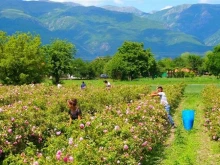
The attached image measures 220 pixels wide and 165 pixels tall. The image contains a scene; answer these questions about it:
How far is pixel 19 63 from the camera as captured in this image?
43375 millimetres

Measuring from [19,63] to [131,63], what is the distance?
54.9 meters

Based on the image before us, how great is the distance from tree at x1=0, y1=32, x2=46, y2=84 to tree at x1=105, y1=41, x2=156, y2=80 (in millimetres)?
45222

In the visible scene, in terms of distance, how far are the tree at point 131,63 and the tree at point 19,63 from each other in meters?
45.2

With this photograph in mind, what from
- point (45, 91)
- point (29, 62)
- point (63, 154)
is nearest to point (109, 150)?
point (63, 154)

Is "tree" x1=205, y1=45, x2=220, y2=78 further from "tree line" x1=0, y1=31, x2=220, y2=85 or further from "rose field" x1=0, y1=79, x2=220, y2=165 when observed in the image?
"rose field" x1=0, y1=79, x2=220, y2=165

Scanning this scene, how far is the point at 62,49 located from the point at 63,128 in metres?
56.0

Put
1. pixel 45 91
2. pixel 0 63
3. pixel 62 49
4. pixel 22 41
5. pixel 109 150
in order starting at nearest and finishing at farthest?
pixel 109 150 < pixel 45 91 < pixel 0 63 < pixel 22 41 < pixel 62 49

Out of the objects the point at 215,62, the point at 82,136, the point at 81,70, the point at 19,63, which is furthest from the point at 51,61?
the point at 81,70

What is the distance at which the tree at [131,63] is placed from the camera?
9075cm

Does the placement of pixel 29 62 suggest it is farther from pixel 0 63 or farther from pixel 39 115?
pixel 39 115

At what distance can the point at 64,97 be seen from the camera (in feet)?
56.0

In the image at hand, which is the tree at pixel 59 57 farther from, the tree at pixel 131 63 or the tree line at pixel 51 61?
the tree at pixel 131 63

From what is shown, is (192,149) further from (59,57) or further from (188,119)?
(59,57)

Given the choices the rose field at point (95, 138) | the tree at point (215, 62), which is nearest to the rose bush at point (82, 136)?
the rose field at point (95, 138)
